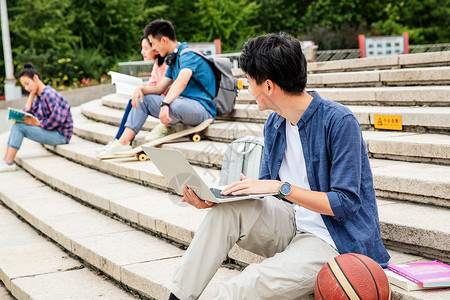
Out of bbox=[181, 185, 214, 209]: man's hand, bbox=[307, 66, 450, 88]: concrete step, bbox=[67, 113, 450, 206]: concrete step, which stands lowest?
bbox=[67, 113, 450, 206]: concrete step

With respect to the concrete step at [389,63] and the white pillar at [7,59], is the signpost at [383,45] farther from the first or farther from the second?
the white pillar at [7,59]

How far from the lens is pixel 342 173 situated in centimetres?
246

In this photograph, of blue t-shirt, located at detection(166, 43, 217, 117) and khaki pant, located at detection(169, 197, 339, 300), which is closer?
khaki pant, located at detection(169, 197, 339, 300)

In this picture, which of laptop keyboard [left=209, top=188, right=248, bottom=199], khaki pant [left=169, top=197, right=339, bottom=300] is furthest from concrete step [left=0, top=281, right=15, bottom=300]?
laptop keyboard [left=209, top=188, right=248, bottom=199]

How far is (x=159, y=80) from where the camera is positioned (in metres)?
6.76

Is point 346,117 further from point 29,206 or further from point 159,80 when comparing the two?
point 159,80

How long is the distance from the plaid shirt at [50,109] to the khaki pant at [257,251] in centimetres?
551

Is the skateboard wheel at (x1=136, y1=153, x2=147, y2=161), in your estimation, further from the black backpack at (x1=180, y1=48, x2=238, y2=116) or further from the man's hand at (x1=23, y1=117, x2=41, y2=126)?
the man's hand at (x1=23, y1=117, x2=41, y2=126)

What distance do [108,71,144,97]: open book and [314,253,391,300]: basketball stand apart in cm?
432

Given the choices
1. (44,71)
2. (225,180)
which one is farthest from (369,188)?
(44,71)

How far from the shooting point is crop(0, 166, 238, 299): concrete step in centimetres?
346

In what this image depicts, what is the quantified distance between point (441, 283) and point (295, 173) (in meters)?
0.82

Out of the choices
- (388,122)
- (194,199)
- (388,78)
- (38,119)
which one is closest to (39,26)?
(38,119)

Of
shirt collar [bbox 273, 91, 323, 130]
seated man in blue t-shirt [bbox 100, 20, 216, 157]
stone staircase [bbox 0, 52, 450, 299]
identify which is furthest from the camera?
seated man in blue t-shirt [bbox 100, 20, 216, 157]
